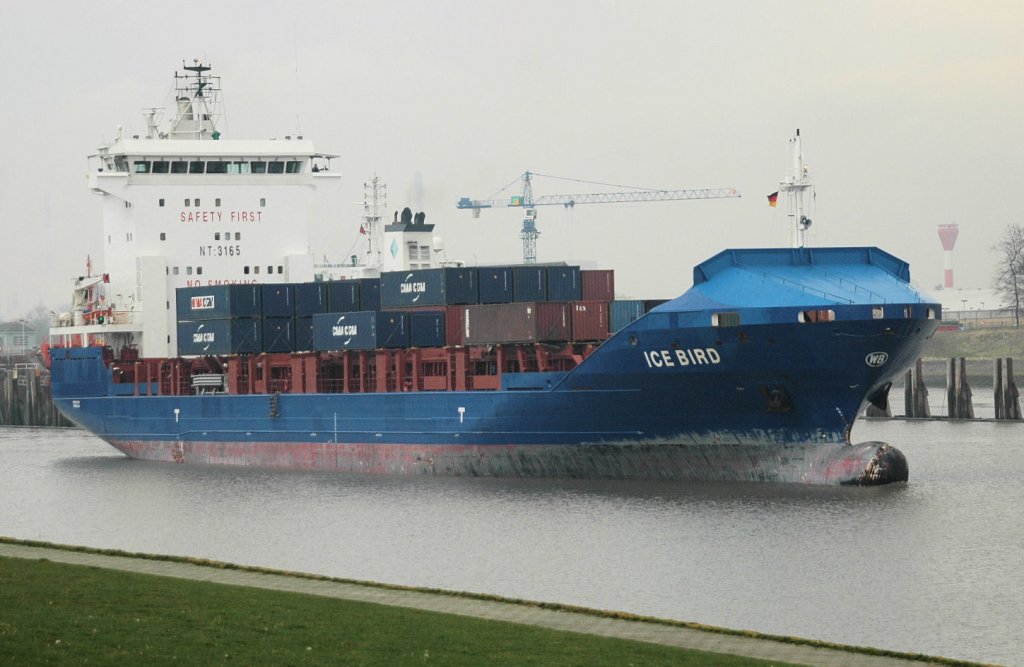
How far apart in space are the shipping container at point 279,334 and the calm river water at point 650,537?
4.00 meters

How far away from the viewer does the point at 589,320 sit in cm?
3769

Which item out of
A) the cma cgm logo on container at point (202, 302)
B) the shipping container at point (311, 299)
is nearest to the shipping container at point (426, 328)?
the shipping container at point (311, 299)

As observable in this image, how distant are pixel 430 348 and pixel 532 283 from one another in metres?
3.49

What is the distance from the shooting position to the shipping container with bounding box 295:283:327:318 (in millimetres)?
43969

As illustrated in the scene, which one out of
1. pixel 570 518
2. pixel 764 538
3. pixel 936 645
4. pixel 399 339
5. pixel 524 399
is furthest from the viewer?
pixel 399 339

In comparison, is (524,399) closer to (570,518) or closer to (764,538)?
(570,518)

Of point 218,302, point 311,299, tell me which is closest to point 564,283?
point 311,299

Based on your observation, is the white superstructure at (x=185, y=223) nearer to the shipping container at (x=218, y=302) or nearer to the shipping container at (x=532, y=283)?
the shipping container at (x=218, y=302)

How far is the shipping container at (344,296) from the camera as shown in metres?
43.1

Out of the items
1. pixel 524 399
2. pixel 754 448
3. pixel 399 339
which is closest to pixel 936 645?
pixel 754 448

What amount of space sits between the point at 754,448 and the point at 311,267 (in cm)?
2270

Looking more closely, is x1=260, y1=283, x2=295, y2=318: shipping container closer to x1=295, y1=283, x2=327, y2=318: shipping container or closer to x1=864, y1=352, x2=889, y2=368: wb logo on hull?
x1=295, y1=283, x2=327, y2=318: shipping container

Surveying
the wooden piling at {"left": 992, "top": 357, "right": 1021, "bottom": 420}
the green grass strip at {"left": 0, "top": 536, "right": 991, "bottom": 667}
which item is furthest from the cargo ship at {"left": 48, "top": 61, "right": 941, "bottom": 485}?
the wooden piling at {"left": 992, "top": 357, "right": 1021, "bottom": 420}

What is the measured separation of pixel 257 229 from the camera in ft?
169
